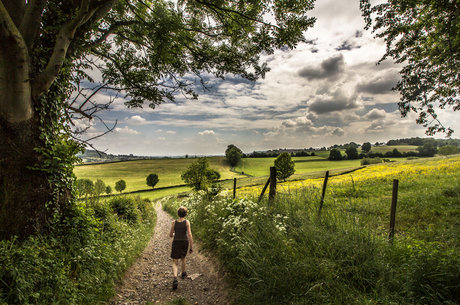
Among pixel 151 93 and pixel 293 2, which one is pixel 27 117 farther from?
pixel 293 2

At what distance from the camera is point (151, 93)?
6910mm

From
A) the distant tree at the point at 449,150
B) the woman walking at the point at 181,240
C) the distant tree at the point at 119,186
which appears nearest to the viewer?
the woman walking at the point at 181,240

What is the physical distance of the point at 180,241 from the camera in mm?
5688

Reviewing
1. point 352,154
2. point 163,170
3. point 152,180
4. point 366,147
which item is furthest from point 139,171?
point 366,147

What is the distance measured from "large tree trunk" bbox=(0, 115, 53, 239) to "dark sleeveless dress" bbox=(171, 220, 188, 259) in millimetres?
3057

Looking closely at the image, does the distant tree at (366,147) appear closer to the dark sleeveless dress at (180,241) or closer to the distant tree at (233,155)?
the distant tree at (233,155)

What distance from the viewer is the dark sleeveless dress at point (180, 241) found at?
18.5 ft

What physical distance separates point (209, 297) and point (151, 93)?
6625mm

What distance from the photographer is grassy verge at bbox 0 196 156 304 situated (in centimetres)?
299

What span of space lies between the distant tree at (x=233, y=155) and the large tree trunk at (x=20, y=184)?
7439 cm

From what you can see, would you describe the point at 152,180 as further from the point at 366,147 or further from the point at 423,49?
the point at 366,147

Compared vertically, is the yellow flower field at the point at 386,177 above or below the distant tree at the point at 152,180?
above

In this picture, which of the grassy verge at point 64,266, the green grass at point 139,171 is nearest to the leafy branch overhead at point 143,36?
the grassy verge at point 64,266

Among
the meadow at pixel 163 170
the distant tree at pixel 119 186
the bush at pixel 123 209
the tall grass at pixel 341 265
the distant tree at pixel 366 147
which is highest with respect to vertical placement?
the distant tree at pixel 366 147
